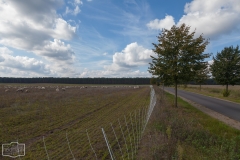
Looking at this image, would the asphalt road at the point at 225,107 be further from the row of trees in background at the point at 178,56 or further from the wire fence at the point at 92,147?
the wire fence at the point at 92,147

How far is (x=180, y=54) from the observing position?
14.7m

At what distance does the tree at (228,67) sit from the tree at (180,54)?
47.2 feet

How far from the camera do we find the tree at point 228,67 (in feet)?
85.3

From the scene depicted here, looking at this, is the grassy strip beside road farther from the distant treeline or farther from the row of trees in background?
the distant treeline

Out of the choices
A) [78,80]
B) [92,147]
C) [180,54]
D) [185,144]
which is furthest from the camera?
[78,80]

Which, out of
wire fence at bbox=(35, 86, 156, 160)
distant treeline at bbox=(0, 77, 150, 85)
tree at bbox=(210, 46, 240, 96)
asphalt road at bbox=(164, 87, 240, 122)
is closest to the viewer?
wire fence at bbox=(35, 86, 156, 160)

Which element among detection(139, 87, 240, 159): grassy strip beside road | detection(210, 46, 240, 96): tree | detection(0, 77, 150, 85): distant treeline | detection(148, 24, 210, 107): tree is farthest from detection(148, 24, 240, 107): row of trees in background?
detection(0, 77, 150, 85): distant treeline

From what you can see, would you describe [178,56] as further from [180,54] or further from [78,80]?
[78,80]

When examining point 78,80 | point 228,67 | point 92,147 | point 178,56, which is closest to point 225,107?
point 178,56

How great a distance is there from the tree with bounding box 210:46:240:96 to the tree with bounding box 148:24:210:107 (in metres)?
14.4

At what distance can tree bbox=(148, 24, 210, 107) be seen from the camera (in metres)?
14.4

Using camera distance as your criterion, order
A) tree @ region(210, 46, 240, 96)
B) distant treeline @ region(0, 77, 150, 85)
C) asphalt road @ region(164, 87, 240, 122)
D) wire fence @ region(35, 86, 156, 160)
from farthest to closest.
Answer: distant treeline @ region(0, 77, 150, 85) < tree @ region(210, 46, 240, 96) < asphalt road @ region(164, 87, 240, 122) < wire fence @ region(35, 86, 156, 160)

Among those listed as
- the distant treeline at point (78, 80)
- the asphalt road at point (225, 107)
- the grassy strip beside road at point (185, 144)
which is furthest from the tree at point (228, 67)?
the distant treeline at point (78, 80)

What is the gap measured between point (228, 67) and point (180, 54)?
1590 cm
